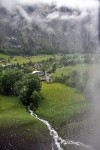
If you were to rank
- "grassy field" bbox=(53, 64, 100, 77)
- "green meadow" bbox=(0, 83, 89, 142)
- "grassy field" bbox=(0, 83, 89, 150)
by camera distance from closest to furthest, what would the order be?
"grassy field" bbox=(0, 83, 89, 150) < "green meadow" bbox=(0, 83, 89, 142) < "grassy field" bbox=(53, 64, 100, 77)

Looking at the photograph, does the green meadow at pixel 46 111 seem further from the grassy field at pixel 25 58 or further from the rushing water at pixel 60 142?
the grassy field at pixel 25 58

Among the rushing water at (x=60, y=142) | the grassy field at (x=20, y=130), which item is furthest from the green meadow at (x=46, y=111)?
the rushing water at (x=60, y=142)

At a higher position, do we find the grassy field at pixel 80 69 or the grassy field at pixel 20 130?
the grassy field at pixel 80 69

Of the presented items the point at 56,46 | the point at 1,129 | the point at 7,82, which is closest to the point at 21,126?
the point at 1,129

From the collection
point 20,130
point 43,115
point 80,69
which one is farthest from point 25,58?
point 20,130

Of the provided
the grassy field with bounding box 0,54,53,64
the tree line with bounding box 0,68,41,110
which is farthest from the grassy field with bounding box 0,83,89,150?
the grassy field with bounding box 0,54,53,64

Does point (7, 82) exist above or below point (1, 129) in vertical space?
above

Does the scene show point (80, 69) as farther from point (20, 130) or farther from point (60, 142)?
point (60, 142)

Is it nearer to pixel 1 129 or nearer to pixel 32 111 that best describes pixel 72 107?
pixel 32 111

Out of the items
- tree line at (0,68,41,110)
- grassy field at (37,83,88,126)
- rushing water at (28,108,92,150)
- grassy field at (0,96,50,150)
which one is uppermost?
tree line at (0,68,41,110)

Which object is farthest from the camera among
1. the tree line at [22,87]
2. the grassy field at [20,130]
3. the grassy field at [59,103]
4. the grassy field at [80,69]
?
the grassy field at [80,69]

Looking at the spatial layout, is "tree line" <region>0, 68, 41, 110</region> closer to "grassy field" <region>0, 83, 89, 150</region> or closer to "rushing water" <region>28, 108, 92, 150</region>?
"grassy field" <region>0, 83, 89, 150</region>
